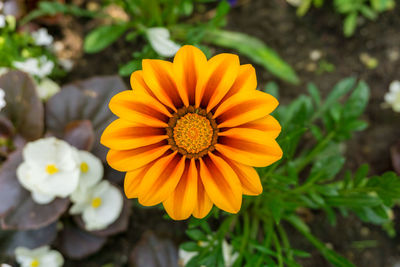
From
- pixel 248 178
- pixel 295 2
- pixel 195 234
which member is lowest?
pixel 195 234

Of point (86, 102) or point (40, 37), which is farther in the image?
point (40, 37)

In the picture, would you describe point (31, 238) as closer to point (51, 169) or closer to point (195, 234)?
point (51, 169)

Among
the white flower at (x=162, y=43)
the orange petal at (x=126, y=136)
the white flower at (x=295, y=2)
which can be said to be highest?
the white flower at (x=295, y=2)

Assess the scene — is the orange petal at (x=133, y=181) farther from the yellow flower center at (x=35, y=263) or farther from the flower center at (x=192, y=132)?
the yellow flower center at (x=35, y=263)

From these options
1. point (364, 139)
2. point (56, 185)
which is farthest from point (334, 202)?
point (56, 185)

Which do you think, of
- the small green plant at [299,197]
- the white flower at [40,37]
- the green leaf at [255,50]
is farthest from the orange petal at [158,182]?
the white flower at [40,37]

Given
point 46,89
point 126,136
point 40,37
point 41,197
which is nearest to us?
point 126,136

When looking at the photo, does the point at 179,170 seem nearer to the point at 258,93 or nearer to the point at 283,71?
the point at 258,93

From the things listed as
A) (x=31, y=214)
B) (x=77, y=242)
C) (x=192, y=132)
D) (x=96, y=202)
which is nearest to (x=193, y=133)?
(x=192, y=132)
